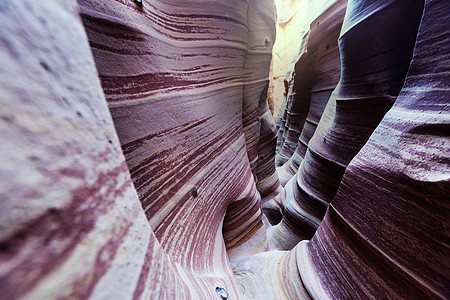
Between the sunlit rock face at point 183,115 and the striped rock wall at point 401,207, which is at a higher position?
the sunlit rock face at point 183,115

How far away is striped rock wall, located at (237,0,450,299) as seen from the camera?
0.38 metres

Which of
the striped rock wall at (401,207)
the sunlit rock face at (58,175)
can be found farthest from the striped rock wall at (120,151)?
the striped rock wall at (401,207)

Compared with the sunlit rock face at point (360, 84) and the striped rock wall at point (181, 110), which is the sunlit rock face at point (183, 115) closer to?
the striped rock wall at point (181, 110)

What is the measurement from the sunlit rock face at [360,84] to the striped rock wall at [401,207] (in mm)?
345

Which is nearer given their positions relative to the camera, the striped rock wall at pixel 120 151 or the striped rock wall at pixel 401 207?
the striped rock wall at pixel 120 151

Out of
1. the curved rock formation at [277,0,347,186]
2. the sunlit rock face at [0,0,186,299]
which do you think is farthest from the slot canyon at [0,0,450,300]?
the curved rock formation at [277,0,347,186]

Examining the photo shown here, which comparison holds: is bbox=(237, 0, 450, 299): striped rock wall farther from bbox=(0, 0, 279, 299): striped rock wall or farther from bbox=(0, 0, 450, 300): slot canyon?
bbox=(0, 0, 279, 299): striped rock wall

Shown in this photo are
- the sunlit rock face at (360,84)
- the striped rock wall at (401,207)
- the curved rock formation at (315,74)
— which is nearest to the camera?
the striped rock wall at (401,207)

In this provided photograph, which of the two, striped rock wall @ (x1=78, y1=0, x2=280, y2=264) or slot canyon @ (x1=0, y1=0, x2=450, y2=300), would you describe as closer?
slot canyon @ (x1=0, y1=0, x2=450, y2=300)

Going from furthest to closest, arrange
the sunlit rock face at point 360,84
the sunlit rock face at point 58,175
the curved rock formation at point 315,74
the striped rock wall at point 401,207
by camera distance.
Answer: the curved rock formation at point 315,74 → the sunlit rock face at point 360,84 → the striped rock wall at point 401,207 → the sunlit rock face at point 58,175

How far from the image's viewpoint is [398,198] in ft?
1.44

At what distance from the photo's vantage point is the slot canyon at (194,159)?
0.44 ft

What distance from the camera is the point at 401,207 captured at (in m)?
0.43

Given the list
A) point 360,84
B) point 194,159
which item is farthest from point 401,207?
point 360,84
